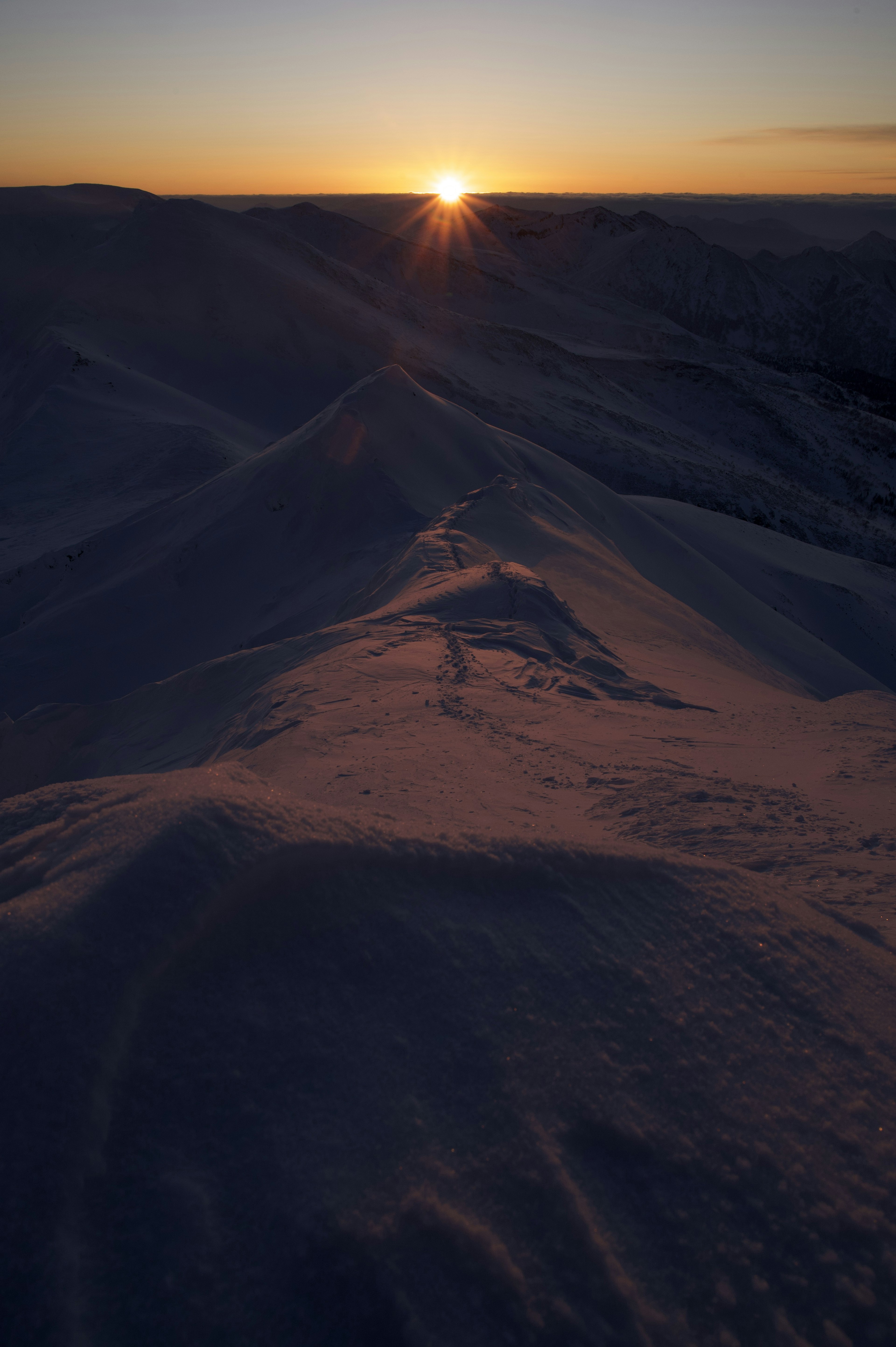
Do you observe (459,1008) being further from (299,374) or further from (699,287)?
(699,287)

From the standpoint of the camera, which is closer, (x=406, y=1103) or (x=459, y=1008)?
(x=406, y=1103)

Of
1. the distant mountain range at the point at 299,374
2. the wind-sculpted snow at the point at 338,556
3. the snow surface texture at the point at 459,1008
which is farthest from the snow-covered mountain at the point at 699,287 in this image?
the snow surface texture at the point at 459,1008

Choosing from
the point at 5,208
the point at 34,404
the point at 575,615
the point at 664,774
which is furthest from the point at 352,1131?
the point at 5,208

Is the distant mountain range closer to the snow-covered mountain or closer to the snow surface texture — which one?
the snow surface texture

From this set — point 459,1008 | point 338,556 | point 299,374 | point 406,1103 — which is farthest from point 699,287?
point 406,1103

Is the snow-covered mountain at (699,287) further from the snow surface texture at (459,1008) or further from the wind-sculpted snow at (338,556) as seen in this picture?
the snow surface texture at (459,1008)

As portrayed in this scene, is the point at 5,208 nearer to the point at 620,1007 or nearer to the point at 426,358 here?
the point at 426,358

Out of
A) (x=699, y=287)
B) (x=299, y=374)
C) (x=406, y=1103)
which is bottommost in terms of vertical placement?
(x=406, y=1103)

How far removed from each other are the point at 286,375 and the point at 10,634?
17722 millimetres

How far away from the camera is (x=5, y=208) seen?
35875 millimetres

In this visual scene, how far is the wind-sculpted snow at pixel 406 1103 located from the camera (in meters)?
1.38

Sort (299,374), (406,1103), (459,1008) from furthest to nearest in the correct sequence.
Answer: (299,374) → (459,1008) → (406,1103)

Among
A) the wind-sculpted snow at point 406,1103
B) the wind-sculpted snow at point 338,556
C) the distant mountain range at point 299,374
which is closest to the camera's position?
the wind-sculpted snow at point 406,1103

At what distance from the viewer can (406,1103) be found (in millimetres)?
1634
